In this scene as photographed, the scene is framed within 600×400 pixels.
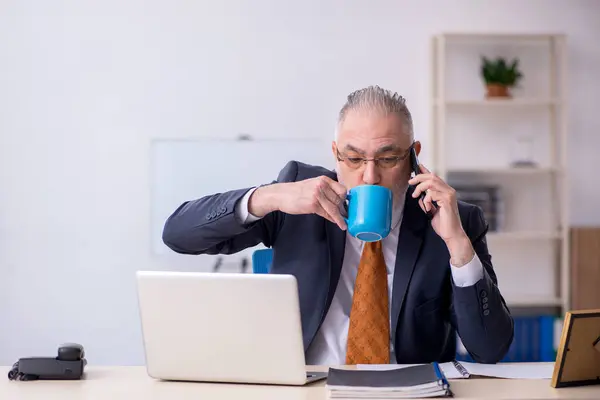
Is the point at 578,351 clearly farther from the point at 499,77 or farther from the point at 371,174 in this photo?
the point at 499,77

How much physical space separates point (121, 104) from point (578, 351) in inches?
133

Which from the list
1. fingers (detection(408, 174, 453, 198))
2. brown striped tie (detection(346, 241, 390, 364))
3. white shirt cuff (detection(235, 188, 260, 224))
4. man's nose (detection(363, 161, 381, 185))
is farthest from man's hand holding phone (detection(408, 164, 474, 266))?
white shirt cuff (detection(235, 188, 260, 224))

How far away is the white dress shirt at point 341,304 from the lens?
6.77 ft

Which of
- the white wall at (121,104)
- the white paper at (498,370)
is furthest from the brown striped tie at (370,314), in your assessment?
the white wall at (121,104)

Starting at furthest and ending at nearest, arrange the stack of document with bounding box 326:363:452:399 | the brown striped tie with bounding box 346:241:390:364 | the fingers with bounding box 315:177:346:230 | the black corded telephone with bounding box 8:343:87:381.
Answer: the brown striped tie with bounding box 346:241:390:364, the fingers with bounding box 315:177:346:230, the black corded telephone with bounding box 8:343:87:381, the stack of document with bounding box 326:363:452:399

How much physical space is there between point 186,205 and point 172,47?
8.12ft

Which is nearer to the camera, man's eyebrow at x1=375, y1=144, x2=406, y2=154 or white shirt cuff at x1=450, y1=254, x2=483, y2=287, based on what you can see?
white shirt cuff at x1=450, y1=254, x2=483, y2=287

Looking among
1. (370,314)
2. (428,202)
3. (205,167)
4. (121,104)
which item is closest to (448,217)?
(428,202)

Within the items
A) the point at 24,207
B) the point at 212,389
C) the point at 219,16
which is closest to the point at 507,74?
the point at 219,16

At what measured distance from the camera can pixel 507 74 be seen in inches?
174

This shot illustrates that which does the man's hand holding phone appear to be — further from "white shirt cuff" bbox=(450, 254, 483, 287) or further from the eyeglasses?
the eyeglasses

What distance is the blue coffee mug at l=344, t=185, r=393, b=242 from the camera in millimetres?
1779

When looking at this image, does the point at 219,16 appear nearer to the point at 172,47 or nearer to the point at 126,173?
the point at 172,47

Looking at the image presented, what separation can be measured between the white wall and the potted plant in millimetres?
375
